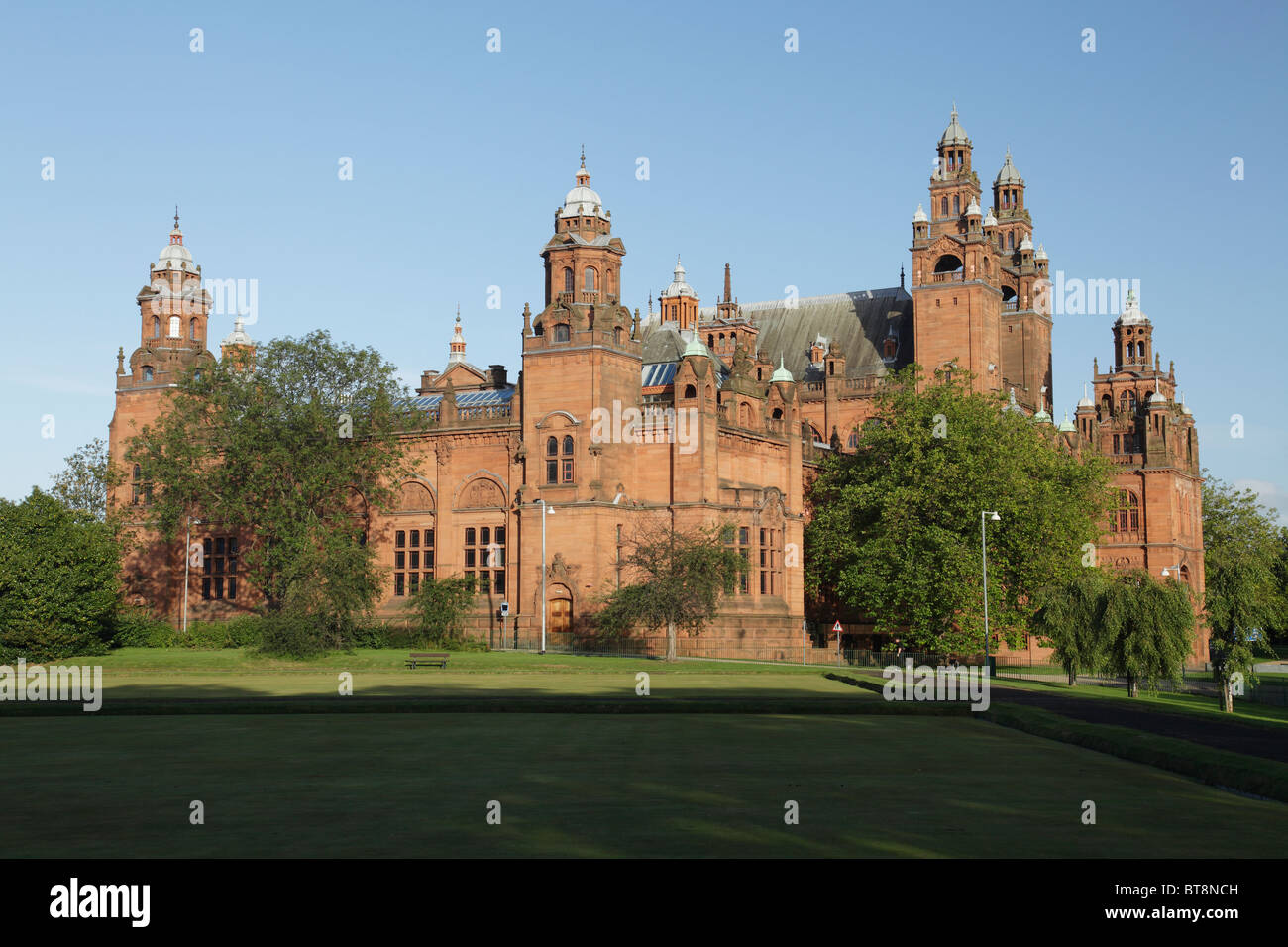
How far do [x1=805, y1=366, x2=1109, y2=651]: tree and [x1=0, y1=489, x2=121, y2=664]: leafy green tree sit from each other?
1490 inches

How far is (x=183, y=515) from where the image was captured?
7694cm

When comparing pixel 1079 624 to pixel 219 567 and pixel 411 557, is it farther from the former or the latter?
pixel 219 567

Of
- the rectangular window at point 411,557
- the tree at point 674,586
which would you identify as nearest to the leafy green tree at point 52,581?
the rectangular window at point 411,557

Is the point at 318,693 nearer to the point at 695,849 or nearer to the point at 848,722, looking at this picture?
the point at 848,722

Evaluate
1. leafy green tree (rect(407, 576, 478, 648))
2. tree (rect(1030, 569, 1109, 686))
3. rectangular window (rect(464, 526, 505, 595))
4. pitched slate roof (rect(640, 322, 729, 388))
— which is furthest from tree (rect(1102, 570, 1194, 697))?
pitched slate roof (rect(640, 322, 729, 388))

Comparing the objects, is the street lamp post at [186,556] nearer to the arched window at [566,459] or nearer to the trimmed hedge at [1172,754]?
the arched window at [566,459]

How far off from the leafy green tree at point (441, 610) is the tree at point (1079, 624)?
29.1 meters

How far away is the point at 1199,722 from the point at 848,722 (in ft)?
29.1

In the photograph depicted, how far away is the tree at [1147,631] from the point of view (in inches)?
1802

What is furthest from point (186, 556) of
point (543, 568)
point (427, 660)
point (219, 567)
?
point (427, 660)

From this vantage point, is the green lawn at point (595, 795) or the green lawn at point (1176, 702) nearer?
the green lawn at point (595, 795)

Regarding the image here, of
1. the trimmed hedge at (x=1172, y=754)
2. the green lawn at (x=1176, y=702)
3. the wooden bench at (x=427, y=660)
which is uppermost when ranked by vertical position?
the trimmed hedge at (x=1172, y=754)

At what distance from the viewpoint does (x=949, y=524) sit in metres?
72.0

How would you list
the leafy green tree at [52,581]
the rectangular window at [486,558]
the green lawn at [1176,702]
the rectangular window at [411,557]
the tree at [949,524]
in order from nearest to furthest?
1. the green lawn at [1176,702]
2. the leafy green tree at [52,581]
3. the tree at [949,524]
4. the rectangular window at [486,558]
5. the rectangular window at [411,557]
